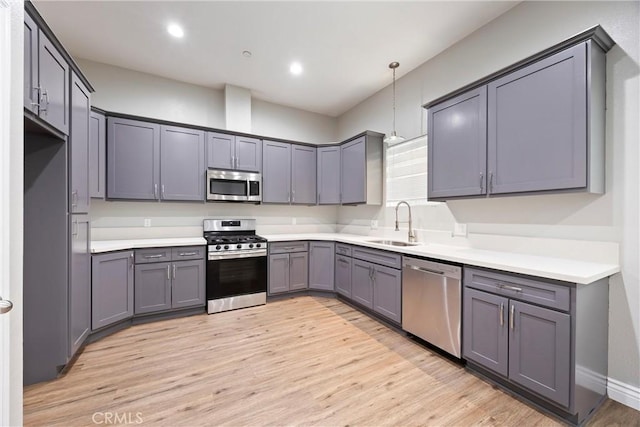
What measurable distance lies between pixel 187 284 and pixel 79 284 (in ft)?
3.71

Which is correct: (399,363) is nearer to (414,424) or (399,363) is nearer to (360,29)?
(414,424)

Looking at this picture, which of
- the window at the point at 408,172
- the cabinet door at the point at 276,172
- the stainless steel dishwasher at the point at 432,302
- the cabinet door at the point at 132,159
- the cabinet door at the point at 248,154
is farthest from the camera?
the cabinet door at the point at 276,172

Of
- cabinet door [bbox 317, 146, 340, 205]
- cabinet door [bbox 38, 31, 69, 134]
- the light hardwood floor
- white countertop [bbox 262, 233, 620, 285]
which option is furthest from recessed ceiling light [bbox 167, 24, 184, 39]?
white countertop [bbox 262, 233, 620, 285]

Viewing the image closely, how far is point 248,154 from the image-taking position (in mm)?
4043

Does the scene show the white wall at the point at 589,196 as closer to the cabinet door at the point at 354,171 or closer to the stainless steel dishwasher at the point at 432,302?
the stainless steel dishwasher at the point at 432,302

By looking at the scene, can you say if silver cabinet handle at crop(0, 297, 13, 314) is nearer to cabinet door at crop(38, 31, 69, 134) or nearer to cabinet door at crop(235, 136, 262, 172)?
cabinet door at crop(38, 31, 69, 134)

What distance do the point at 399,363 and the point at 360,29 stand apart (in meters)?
3.23

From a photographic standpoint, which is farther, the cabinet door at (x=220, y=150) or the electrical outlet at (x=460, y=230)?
the cabinet door at (x=220, y=150)

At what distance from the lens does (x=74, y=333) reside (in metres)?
2.21

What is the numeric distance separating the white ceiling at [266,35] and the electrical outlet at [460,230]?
2.03 m

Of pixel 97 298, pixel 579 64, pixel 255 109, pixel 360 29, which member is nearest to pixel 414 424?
pixel 579 64

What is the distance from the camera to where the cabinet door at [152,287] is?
3029mm

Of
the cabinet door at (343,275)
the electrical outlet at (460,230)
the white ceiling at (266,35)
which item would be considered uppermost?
the white ceiling at (266,35)

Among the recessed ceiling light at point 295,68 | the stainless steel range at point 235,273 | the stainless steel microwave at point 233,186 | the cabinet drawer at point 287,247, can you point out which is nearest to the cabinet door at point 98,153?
the stainless steel microwave at point 233,186
